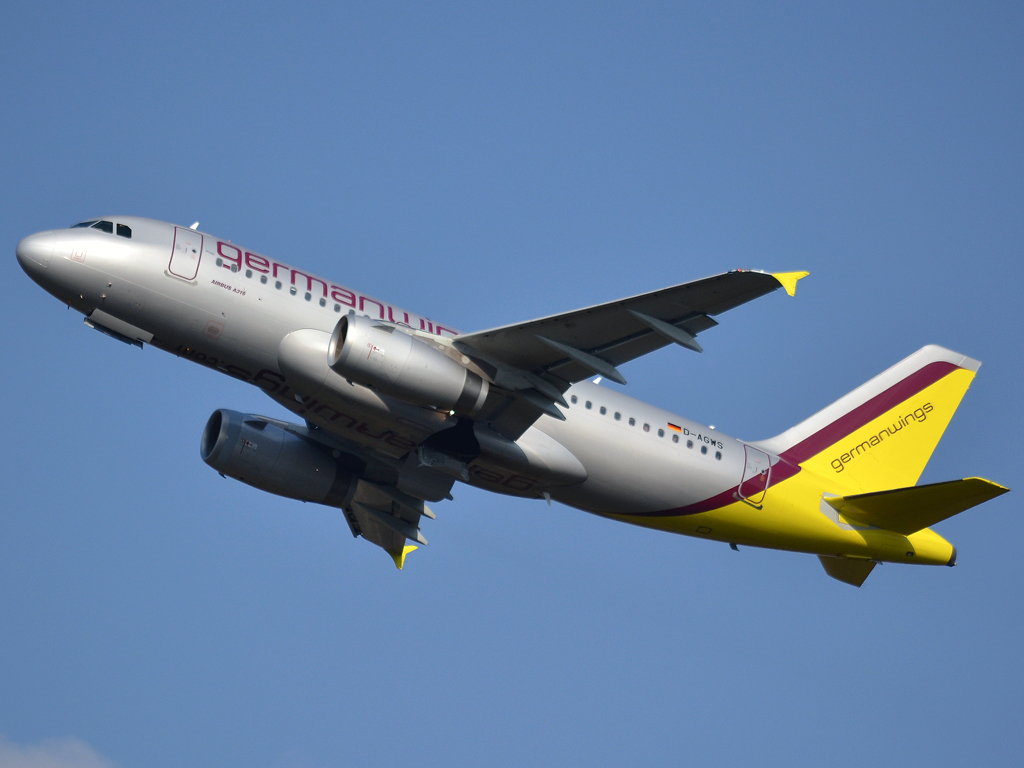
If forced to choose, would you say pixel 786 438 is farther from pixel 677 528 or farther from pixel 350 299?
pixel 350 299

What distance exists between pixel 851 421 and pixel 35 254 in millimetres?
24068

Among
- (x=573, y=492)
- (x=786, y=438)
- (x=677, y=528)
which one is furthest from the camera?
(x=786, y=438)

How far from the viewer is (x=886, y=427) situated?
1345 inches

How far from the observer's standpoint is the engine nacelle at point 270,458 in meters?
31.5

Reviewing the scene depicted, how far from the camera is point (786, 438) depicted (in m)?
33.3

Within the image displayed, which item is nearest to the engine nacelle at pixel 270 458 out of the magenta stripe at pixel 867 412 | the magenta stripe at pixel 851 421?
the magenta stripe at pixel 851 421

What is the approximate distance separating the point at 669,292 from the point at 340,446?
12862 mm

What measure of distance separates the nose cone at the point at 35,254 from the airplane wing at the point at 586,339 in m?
10.1

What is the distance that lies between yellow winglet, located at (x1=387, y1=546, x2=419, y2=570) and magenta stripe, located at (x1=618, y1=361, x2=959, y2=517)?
34.3 feet

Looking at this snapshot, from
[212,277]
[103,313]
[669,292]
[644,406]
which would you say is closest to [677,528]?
[644,406]

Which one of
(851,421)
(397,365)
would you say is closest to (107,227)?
(397,365)

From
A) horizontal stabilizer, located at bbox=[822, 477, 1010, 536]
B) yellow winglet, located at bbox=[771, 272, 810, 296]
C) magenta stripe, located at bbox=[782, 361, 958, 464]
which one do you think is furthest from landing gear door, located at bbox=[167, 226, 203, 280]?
horizontal stabilizer, located at bbox=[822, 477, 1010, 536]

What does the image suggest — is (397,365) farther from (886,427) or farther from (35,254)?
(886,427)

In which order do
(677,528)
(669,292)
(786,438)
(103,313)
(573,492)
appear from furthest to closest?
A: 1. (786,438)
2. (677,528)
3. (573,492)
4. (103,313)
5. (669,292)
